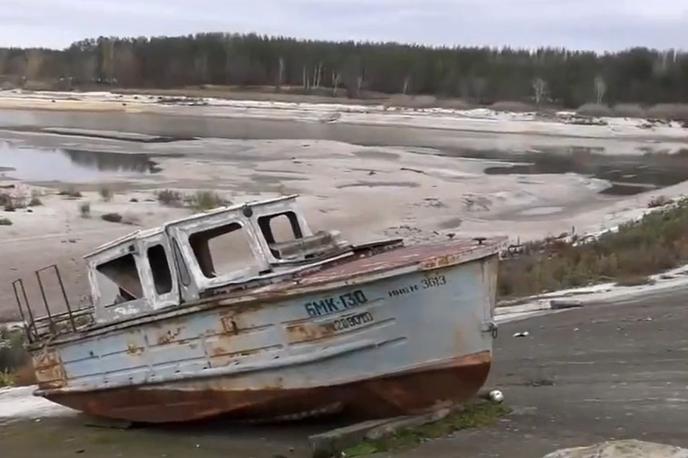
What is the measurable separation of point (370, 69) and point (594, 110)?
3420 centimetres

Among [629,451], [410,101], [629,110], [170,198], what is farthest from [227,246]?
[410,101]

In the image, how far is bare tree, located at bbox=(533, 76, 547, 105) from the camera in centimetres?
10538

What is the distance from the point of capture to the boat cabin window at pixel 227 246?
32.2 ft

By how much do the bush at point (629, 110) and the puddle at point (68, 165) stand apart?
58805 millimetres

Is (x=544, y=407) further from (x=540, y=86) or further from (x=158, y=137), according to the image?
(x=540, y=86)

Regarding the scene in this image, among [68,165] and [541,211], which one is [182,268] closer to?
[541,211]

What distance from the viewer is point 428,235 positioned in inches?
1070

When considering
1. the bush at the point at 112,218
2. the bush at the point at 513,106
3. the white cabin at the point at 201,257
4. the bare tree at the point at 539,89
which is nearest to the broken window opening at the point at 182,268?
the white cabin at the point at 201,257

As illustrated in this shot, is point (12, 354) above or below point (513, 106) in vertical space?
above

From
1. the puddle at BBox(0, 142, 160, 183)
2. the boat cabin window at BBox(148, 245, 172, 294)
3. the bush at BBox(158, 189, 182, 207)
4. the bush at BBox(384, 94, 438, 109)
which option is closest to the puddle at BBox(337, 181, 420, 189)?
the bush at BBox(158, 189, 182, 207)

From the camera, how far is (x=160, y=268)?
10133mm

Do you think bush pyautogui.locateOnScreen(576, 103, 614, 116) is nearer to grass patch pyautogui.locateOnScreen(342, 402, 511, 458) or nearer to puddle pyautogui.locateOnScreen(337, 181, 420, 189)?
puddle pyautogui.locateOnScreen(337, 181, 420, 189)

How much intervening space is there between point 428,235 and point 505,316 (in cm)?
1267

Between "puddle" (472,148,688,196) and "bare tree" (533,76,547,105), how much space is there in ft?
147
